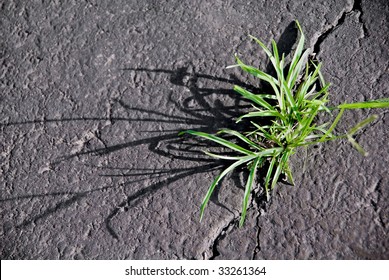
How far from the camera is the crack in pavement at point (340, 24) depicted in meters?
2.02

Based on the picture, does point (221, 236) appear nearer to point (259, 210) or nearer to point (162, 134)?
point (259, 210)

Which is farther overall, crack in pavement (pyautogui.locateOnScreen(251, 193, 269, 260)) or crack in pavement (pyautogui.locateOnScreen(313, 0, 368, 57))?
crack in pavement (pyautogui.locateOnScreen(313, 0, 368, 57))

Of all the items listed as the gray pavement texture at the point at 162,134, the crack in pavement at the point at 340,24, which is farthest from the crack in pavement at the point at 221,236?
the crack in pavement at the point at 340,24

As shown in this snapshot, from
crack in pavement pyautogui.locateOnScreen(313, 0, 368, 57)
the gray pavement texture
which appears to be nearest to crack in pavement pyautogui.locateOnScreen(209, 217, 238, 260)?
the gray pavement texture

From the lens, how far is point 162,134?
1.94 m

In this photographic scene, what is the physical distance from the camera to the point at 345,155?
183 centimetres

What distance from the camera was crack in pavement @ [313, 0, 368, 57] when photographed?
6.62 feet

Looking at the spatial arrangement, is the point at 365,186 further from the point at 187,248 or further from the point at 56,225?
the point at 56,225

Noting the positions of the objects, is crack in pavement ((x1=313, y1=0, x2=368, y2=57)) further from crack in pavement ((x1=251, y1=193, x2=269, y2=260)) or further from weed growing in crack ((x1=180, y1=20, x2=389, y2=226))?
crack in pavement ((x1=251, y1=193, x2=269, y2=260))

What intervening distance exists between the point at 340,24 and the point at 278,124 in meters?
0.64

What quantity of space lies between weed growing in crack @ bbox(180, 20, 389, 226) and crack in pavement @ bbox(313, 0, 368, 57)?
0.10 m

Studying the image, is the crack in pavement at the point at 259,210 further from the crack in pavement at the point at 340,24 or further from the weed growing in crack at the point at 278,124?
the crack in pavement at the point at 340,24

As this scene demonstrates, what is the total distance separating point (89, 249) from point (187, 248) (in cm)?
41
